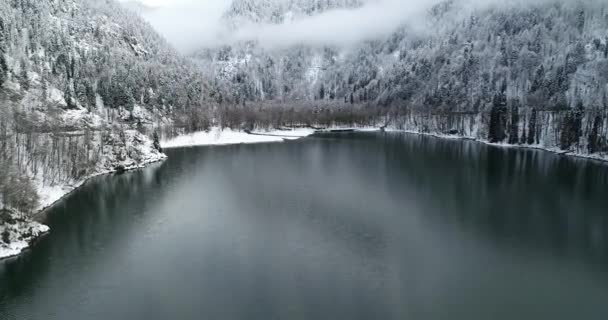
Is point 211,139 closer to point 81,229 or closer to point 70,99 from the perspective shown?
point 70,99

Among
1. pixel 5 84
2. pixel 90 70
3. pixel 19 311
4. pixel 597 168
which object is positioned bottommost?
pixel 19 311

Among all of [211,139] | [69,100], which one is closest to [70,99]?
[69,100]

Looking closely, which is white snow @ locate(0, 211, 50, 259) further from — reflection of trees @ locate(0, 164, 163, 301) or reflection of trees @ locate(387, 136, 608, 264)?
reflection of trees @ locate(387, 136, 608, 264)

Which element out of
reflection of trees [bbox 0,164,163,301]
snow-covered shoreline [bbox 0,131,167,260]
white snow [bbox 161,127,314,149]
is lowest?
reflection of trees [bbox 0,164,163,301]

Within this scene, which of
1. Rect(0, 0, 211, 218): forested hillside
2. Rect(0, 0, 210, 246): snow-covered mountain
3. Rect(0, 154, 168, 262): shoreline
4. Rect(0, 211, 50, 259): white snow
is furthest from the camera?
Rect(0, 0, 211, 218): forested hillside

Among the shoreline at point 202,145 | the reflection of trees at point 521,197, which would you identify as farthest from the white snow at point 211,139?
the reflection of trees at point 521,197

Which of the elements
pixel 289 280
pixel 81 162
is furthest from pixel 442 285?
pixel 81 162

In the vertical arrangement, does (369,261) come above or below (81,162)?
below

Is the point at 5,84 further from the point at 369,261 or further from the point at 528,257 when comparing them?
the point at 528,257

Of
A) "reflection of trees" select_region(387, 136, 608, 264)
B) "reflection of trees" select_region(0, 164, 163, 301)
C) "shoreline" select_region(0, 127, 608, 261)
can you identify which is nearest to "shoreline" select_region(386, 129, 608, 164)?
"shoreline" select_region(0, 127, 608, 261)
